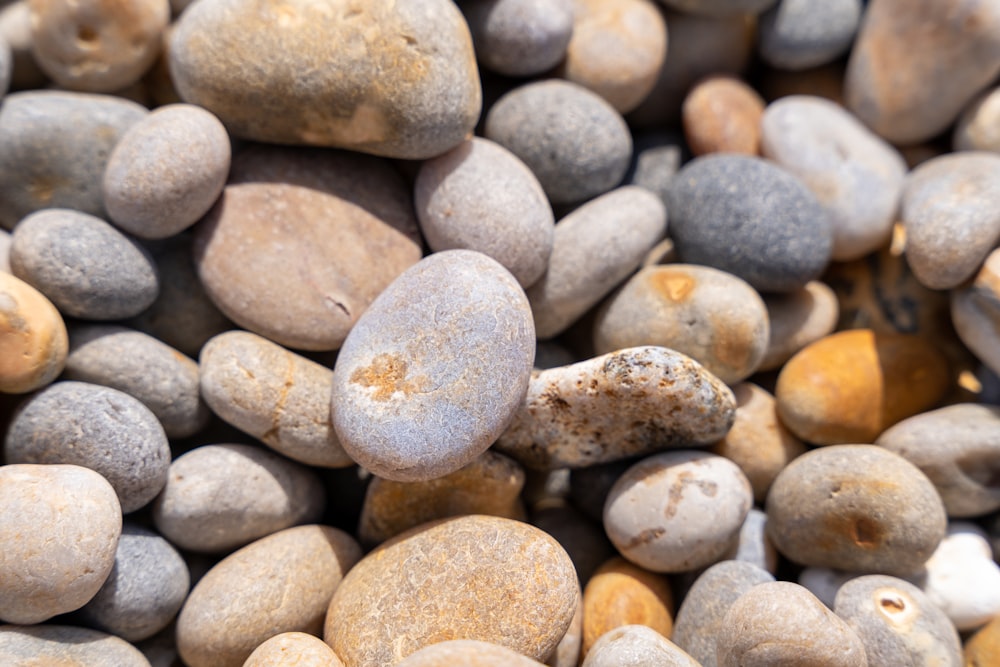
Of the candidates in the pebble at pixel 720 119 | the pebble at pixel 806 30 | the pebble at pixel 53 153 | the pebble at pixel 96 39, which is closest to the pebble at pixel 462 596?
the pebble at pixel 53 153

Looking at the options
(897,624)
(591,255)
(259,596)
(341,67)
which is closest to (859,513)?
(897,624)

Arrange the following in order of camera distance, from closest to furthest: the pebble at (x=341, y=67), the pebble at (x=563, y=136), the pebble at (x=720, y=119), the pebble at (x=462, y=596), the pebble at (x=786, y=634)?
the pebble at (x=786, y=634), the pebble at (x=462, y=596), the pebble at (x=341, y=67), the pebble at (x=563, y=136), the pebble at (x=720, y=119)

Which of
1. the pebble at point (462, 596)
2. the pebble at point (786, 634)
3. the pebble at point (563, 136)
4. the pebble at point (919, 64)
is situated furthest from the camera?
the pebble at point (919, 64)

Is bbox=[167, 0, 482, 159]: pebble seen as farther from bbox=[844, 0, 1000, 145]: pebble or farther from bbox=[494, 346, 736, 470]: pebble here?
bbox=[844, 0, 1000, 145]: pebble

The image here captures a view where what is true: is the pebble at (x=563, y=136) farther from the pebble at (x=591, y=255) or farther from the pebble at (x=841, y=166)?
the pebble at (x=841, y=166)

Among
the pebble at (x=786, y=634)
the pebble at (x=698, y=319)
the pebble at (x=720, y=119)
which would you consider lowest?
the pebble at (x=786, y=634)

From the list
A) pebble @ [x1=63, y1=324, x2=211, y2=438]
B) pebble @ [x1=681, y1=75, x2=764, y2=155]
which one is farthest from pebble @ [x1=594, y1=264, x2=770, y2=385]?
pebble @ [x1=63, y1=324, x2=211, y2=438]

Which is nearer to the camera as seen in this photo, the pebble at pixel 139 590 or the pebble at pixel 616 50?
the pebble at pixel 139 590

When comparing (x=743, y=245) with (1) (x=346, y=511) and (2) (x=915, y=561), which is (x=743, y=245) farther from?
(1) (x=346, y=511)
